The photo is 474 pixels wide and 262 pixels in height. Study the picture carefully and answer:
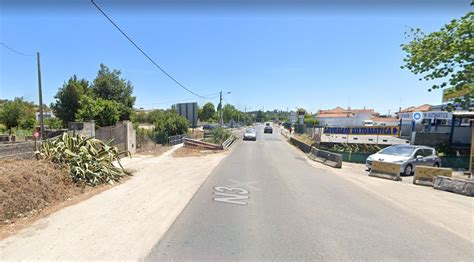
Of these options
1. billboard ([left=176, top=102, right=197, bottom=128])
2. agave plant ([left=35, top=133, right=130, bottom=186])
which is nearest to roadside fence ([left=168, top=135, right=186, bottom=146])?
billboard ([left=176, top=102, right=197, bottom=128])

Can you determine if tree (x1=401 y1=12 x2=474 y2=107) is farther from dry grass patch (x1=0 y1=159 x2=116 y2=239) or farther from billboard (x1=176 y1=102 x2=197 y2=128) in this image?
billboard (x1=176 y1=102 x2=197 y2=128)

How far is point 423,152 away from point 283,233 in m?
11.8

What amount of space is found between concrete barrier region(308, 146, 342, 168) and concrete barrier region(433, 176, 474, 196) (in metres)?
4.82

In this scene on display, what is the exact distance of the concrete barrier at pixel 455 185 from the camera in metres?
8.01

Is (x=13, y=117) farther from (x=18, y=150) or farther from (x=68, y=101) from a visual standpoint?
(x=18, y=150)

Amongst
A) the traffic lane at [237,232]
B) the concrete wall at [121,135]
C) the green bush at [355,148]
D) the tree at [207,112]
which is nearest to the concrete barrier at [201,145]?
the concrete wall at [121,135]

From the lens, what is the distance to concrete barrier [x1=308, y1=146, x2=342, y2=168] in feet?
44.5

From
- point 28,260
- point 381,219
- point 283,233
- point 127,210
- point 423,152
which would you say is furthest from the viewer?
point 423,152

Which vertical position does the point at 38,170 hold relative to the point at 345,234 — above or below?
above

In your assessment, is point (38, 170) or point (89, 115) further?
point (89, 115)

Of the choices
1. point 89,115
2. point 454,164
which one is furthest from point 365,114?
point 89,115

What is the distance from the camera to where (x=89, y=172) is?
310 inches

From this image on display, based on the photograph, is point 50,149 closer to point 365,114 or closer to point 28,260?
point 28,260

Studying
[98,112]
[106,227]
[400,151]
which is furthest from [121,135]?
[400,151]
